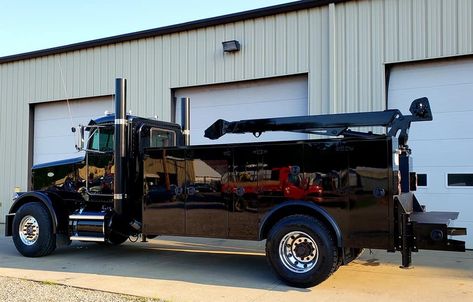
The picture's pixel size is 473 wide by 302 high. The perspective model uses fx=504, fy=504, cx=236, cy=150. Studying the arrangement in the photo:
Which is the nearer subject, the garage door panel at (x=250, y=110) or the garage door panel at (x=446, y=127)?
the garage door panel at (x=446, y=127)

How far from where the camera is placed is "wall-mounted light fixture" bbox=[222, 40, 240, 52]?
1271 cm

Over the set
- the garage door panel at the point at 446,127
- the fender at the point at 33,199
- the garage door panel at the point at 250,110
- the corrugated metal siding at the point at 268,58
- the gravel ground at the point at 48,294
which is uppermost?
the corrugated metal siding at the point at 268,58

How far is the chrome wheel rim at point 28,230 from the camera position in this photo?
366 inches

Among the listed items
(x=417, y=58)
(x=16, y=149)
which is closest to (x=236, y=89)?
(x=417, y=58)

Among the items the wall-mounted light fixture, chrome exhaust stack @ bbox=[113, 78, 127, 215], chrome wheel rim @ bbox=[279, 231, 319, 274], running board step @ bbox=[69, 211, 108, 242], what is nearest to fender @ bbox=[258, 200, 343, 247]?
chrome wheel rim @ bbox=[279, 231, 319, 274]

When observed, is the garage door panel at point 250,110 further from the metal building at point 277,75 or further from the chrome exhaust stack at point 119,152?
the chrome exhaust stack at point 119,152

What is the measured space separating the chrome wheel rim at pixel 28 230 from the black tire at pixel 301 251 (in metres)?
4.80

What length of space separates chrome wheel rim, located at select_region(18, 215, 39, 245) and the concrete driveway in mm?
345

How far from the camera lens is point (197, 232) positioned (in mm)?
7719

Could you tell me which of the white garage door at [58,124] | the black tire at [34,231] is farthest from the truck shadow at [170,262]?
the white garage door at [58,124]

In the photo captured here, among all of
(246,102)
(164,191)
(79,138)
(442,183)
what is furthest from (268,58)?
(164,191)

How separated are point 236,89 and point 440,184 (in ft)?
18.2

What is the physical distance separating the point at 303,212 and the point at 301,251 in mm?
529

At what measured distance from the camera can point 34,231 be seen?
9.34 m
